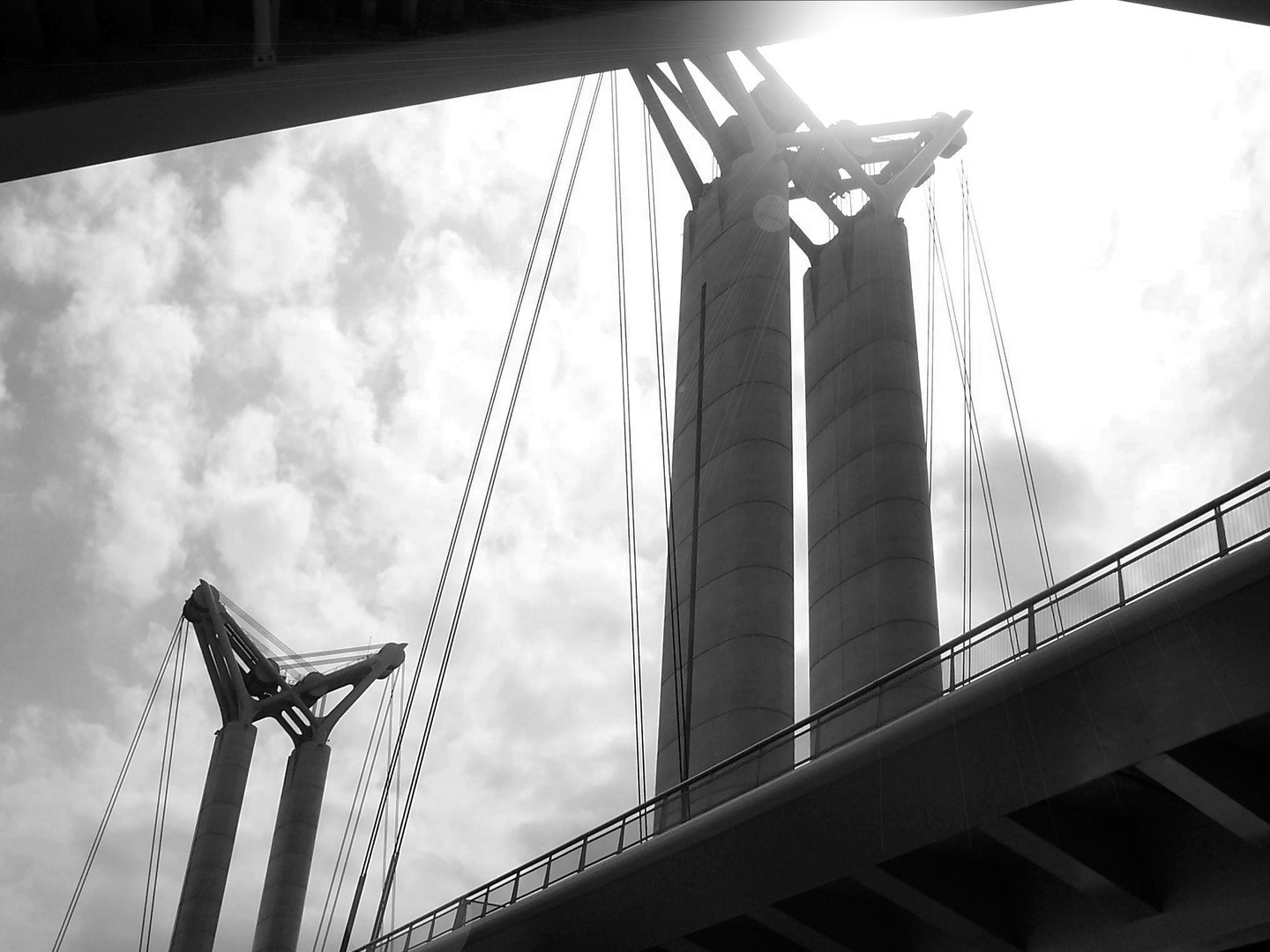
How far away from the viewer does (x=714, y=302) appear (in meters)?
33.3

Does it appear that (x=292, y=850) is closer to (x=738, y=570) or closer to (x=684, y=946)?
(x=738, y=570)

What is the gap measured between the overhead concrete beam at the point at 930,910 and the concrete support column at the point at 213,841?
40.8m

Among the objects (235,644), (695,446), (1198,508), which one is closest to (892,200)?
(695,446)

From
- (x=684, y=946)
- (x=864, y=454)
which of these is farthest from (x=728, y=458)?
(x=684, y=946)

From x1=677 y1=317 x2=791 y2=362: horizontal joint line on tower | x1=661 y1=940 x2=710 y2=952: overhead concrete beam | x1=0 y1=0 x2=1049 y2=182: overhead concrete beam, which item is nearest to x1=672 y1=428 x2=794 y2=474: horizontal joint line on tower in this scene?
x1=677 y1=317 x2=791 y2=362: horizontal joint line on tower

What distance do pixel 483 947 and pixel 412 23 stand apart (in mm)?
15180

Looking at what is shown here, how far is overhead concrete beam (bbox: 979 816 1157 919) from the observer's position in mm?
13750

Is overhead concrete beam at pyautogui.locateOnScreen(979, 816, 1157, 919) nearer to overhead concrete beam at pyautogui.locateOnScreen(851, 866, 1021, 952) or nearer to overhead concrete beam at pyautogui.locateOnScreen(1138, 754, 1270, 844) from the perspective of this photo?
overhead concrete beam at pyautogui.locateOnScreen(851, 866, 1021, 952)

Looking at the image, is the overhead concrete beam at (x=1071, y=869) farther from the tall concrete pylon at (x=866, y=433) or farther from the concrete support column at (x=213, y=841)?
the concrete support column at (x=213, y=841)

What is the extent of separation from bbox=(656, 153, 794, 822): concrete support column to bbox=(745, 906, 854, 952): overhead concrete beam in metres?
6.01

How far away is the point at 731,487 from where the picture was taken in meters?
29.6

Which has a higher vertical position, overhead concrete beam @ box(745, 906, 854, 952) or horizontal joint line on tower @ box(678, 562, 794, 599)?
horizontal joint line on tower @ box(678, 562, 794, 599)

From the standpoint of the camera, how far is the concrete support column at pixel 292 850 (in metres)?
50.3

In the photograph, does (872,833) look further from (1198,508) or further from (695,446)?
(695,446)
